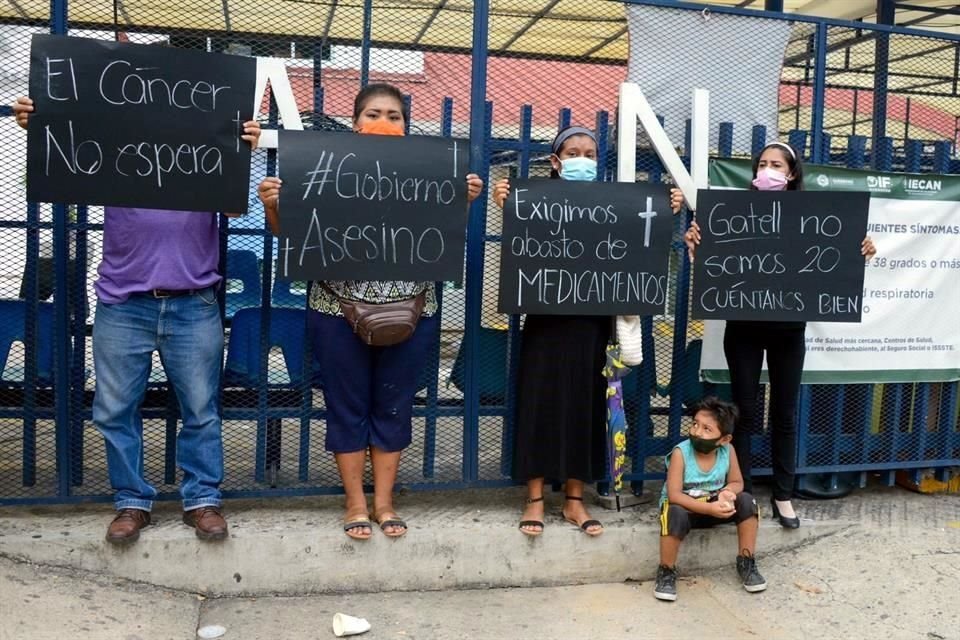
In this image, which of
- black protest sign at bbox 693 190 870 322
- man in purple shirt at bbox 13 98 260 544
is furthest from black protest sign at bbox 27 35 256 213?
black protest sign at bbox 693 190 870 322

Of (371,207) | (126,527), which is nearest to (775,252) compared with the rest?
(371,207)

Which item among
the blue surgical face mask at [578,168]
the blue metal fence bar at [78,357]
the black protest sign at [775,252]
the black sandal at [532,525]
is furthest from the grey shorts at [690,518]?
the blue metal fence bar at [78,357]

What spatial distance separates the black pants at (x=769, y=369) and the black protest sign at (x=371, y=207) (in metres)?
1.41

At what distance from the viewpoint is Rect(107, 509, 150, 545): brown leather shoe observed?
11.6ft

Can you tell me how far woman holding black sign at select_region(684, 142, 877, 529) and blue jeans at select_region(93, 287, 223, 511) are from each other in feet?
7.16

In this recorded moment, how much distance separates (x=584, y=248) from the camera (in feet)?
13.0

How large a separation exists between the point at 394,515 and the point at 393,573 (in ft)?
0.81

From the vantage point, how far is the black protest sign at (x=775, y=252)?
405 centimetres

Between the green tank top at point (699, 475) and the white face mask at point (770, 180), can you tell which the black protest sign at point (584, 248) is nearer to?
the white face mask at point (770, 180)

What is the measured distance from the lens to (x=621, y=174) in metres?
4.09

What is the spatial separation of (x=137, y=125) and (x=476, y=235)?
1.51 meters

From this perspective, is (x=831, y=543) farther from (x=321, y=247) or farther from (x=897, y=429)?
(x=321, y=247)

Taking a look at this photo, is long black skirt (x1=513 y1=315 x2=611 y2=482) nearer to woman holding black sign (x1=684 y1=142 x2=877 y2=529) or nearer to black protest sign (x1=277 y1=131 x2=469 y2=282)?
black protest sign (x1=277 y1=131 x2=469 y2=282)

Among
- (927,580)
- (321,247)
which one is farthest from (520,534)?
(927,580)
